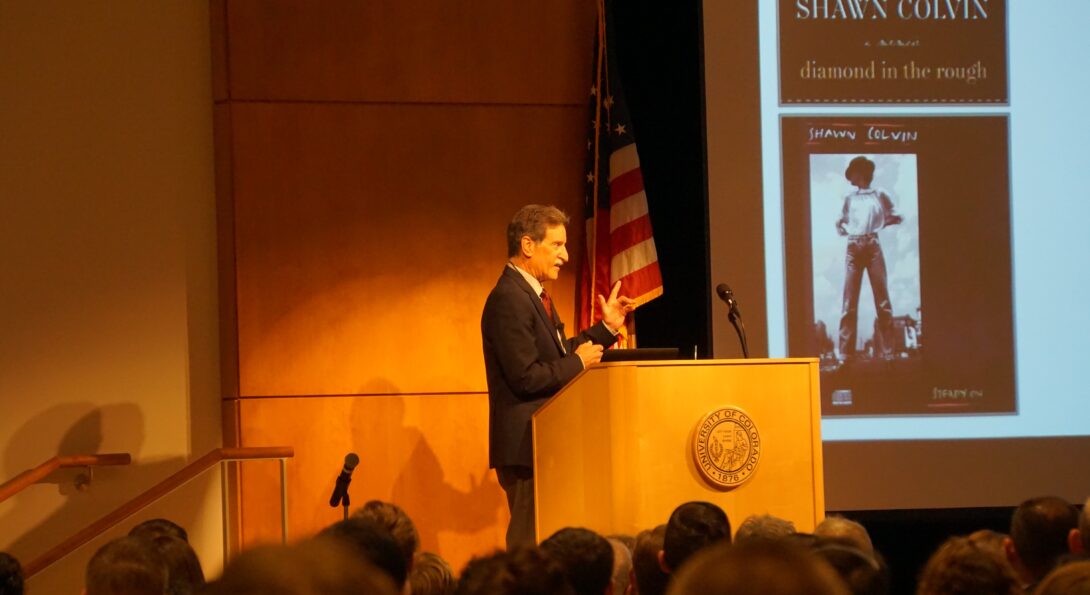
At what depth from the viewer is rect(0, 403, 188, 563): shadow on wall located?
17.6 ft

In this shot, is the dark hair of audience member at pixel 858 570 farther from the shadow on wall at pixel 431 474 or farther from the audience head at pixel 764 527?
the shadow on wall at pixel 431 474

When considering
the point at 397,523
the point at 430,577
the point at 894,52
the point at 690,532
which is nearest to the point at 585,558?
the point at 430,577

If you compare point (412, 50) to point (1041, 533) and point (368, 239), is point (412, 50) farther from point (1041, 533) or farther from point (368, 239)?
point (1041, 533)


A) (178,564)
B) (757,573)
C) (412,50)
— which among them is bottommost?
(178,564)

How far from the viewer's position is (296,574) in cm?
103

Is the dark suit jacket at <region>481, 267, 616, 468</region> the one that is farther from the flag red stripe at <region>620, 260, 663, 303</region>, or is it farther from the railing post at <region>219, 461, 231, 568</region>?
the railing post at <region>219, 461, 231, 568</region>

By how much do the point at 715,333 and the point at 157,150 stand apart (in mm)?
2567

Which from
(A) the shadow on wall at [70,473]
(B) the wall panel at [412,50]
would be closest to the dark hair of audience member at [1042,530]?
(B) the wall panel at [412,50]

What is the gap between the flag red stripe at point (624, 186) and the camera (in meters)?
5.48

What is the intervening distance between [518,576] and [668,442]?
2305 millimetres

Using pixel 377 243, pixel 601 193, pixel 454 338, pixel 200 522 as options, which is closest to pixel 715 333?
pixel 601 193

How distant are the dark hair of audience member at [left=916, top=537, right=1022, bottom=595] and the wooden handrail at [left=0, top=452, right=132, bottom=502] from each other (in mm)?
4036

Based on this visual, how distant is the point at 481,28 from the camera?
565 cm

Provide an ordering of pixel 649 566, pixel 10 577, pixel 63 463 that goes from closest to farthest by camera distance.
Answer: pixel 10 577, pixel 649 566, pixel 63 463
